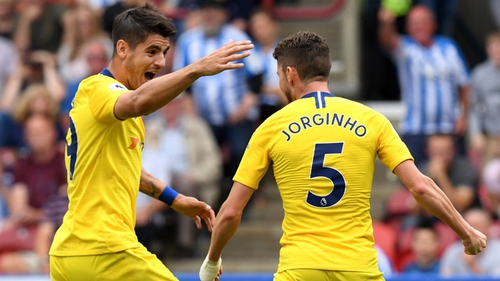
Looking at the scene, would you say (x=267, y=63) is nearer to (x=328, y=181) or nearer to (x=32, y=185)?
(x=32, y=185)

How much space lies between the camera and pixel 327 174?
4.84 m

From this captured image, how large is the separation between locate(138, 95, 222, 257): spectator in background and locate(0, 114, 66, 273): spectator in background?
A: 44.0 inches

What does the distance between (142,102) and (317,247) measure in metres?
1.22

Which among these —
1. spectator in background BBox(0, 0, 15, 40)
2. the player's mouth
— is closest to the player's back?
the player's mouth

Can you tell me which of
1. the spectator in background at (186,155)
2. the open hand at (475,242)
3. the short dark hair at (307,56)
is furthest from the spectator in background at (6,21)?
the open hand at (475,242)

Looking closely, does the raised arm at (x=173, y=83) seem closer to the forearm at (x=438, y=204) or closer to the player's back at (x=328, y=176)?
the player's back at (x=328, y=176)

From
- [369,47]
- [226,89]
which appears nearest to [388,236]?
[226,89]

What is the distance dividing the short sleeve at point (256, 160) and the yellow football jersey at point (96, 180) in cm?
68

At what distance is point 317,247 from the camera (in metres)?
4.80

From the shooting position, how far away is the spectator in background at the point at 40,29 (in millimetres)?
11703

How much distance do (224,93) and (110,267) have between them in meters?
5.90

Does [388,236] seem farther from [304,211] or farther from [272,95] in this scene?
[304,211]

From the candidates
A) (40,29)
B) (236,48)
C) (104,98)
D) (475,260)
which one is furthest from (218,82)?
(236,48)

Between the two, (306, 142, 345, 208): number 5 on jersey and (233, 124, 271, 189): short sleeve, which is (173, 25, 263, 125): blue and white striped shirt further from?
(306, 142, 345, 208): number 5 on jersey
